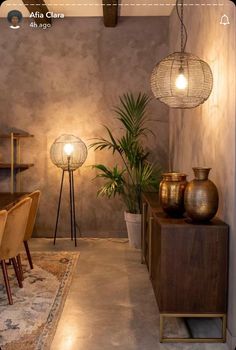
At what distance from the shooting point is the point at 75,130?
5551 mm

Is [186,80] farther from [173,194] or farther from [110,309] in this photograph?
[110,309]

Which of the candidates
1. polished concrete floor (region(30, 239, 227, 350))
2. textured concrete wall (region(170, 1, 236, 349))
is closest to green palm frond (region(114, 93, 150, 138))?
textured concrete wall (region(170, 1, 236, 349))

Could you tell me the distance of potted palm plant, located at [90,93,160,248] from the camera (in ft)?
16.2

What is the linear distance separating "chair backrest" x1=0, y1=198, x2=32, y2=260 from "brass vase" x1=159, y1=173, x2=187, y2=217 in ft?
3.52

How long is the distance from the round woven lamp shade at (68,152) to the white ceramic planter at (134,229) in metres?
0.91

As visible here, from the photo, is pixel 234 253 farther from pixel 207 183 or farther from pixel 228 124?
pixel 228 124

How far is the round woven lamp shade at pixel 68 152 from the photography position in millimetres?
5254

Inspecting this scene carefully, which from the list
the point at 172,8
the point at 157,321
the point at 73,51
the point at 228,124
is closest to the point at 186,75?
the point at 228,124

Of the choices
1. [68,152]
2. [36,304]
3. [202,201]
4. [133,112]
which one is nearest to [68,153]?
[68,152]

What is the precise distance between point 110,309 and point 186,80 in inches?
67.6

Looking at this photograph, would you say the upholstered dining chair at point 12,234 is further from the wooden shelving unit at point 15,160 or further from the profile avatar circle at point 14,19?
the profile avatar circle at point 14,19

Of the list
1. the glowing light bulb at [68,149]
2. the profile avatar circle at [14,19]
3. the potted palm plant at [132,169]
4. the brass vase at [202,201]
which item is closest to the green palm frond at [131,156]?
the potted palm plant at [132,169]

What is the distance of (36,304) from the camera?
319cm

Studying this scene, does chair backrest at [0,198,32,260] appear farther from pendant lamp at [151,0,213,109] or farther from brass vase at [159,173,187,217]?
pendant lamp at [151,0,213,109]
